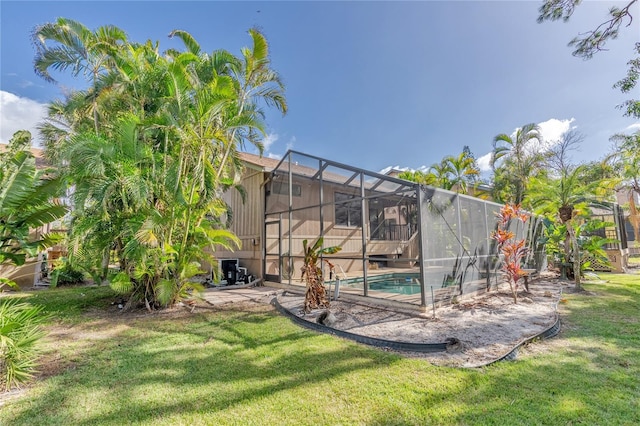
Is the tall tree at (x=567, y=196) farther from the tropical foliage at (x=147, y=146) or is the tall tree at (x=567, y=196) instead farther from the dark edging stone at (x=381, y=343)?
the tropical foliage at (x=147, y=146)

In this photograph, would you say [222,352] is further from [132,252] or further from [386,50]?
[386,50]

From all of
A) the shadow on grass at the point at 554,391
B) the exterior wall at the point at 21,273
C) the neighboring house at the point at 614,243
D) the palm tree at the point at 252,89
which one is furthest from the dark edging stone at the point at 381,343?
the neighboring house at the point at 614,243

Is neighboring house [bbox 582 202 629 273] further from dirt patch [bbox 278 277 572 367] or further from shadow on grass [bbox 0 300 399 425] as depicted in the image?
shadow on grass [bbox 0 300 399 425]

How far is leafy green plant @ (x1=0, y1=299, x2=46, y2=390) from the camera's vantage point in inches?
133

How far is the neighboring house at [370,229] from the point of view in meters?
7.06

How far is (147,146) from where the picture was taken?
670cm

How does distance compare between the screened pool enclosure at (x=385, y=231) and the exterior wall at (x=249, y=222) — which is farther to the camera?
the exterior wall at (x=249, y=222)

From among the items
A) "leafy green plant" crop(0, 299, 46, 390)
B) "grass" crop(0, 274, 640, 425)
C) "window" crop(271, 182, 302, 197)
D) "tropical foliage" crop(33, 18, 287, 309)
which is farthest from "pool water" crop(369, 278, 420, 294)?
"leafy green plant" crop(0, 299, 46, 390)

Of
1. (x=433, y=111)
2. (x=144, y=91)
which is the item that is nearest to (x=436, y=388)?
(x=144, y=91)

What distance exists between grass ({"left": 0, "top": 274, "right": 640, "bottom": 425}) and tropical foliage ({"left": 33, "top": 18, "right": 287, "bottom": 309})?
6.05 feet

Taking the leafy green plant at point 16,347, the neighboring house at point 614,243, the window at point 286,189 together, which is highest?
the window at point 286,189

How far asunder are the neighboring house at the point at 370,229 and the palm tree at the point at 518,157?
17.0 ft

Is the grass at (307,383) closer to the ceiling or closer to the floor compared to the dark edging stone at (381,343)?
closer to the floor

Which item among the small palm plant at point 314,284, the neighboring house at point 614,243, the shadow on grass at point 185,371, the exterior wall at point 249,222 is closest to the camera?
the shadow on grass at point 185,371
